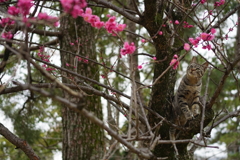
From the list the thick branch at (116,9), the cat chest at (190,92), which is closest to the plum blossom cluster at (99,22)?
the thick branch at (116,9)

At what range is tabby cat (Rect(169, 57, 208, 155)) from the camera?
13.3ft

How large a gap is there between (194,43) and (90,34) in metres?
2.91

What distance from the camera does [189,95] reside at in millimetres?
4348

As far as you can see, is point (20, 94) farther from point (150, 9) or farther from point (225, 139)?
point (225, 139)

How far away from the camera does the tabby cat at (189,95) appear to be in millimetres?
4059

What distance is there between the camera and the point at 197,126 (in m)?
3.16

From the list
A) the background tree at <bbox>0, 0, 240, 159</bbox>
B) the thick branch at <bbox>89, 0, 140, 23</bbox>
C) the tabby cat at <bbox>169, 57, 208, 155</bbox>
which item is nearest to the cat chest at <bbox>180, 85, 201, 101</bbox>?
the tabby cat at <bbox>169, 57, 208, 155</bbox>

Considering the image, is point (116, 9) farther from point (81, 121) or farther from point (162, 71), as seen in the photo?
point (81, 121)

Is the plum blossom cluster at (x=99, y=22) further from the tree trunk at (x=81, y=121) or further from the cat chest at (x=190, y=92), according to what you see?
the cat chest at (x=190, y=92)

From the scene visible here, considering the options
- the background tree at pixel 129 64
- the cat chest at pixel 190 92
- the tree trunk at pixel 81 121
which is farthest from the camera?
the tree trunk at pixel 81 121

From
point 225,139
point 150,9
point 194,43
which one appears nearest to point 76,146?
point 150,9

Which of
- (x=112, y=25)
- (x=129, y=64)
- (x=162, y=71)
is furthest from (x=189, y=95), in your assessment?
(x=112, y=25)

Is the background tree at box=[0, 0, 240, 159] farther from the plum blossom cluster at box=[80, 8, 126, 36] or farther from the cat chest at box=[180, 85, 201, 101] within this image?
the cat chest at box=[180, 85, 201, 101]

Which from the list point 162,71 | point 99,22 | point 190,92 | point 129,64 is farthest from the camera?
point 190,92
